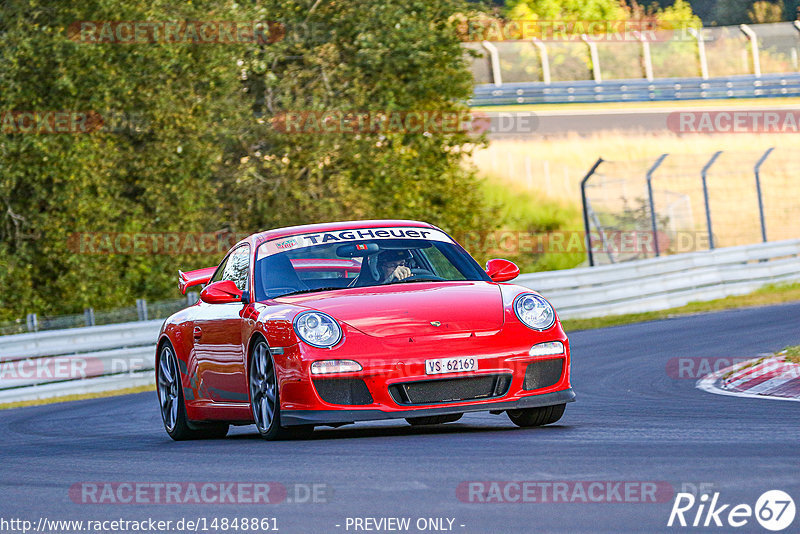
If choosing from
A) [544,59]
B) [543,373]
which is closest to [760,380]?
[543,373]

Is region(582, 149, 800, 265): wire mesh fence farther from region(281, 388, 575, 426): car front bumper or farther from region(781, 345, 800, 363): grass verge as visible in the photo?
region(281, 388, 575, 426): car front bumper

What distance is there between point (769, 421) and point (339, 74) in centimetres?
2047

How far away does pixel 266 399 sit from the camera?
8711 millimetres

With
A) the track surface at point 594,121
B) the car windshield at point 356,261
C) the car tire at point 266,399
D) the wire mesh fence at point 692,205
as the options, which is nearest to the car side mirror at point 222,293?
the car windshield at point 356,261

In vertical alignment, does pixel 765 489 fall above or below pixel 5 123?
below

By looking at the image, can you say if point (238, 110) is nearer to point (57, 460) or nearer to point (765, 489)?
point (57, 460)

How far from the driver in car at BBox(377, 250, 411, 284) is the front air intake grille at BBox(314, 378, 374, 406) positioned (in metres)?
1.17

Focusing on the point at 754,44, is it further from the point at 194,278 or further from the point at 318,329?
the point at 318,329

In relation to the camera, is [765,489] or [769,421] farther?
[769,421]

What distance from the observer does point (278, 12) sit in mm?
28328

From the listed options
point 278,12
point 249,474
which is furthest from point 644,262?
point 249,474

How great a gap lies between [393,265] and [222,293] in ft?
3.65

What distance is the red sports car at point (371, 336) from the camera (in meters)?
8.09

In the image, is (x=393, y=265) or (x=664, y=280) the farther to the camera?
(x=664, y=280)
